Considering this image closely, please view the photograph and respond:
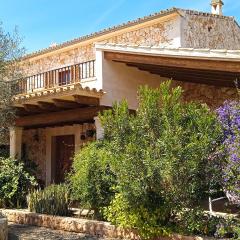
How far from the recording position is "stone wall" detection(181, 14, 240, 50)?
14.6 meters

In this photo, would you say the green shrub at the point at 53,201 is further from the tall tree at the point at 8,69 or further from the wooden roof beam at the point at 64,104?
the wooden roof beam at the point at 64,104

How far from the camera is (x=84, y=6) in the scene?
14.1 m

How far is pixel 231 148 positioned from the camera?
7.43 metres

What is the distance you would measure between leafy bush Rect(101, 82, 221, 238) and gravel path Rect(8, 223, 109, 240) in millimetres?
1593

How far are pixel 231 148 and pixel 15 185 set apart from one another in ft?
23.5

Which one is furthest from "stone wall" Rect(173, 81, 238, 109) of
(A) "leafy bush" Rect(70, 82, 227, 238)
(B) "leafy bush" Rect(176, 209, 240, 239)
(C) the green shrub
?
(C) the green shrub

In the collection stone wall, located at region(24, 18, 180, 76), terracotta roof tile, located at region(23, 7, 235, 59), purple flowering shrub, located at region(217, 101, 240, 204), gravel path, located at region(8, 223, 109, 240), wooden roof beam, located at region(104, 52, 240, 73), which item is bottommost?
Result: gravel path, located at region(8, 223, 109, 240)

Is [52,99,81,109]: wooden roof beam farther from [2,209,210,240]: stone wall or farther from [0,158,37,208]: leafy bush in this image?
[2,209,210,240]: stone wall

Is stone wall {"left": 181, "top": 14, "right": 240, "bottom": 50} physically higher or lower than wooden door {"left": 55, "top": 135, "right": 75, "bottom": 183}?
higher

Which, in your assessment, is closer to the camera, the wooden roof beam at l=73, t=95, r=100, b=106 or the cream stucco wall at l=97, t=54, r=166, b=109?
the wooden roof beam at l=73, t=95, r=100, b=106

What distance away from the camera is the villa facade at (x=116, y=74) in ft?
36.0

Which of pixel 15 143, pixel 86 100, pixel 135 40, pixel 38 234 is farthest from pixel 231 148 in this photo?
pixel 15 143

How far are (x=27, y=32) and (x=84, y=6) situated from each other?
391cm

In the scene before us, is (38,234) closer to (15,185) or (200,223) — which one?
(15,185)
